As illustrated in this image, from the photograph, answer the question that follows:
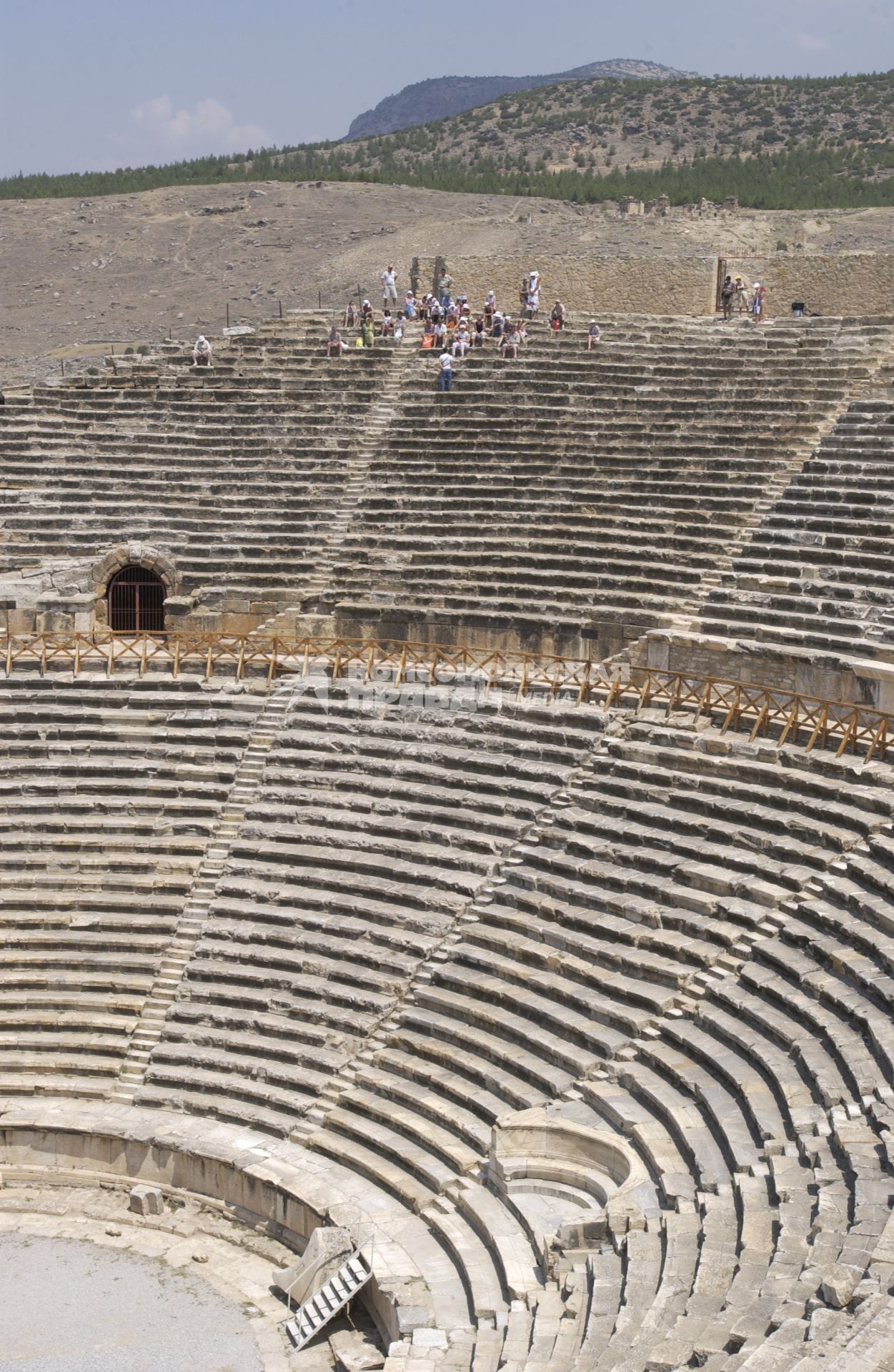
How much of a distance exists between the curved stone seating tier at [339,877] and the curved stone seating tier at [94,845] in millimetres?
690

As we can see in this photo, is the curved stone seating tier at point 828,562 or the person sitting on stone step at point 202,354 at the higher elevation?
the person sitting on stone step at point 202,354

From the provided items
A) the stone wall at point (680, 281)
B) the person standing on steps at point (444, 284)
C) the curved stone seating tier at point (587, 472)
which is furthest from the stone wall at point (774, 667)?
the person standing on steps at point (444, 284)

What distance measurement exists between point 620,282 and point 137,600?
40.6ft

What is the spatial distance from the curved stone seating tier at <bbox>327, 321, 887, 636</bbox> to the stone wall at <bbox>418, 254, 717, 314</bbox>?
311cm

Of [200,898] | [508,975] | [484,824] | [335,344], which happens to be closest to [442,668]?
[484,824]

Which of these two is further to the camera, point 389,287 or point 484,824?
point 389,287

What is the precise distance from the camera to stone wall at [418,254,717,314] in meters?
31.7

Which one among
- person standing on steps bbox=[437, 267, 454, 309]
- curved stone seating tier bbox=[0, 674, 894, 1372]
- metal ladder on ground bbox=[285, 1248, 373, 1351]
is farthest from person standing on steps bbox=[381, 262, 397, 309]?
metal ladder on ground bbox=[285, 1248, 373, 1351]

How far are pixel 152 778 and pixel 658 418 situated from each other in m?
10.6

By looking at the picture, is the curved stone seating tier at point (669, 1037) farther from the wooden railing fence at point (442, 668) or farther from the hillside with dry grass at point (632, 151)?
the hillside with dry grass at point (632, 151)

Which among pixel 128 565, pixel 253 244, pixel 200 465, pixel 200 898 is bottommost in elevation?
pixel 200 898

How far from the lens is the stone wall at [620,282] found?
31.7 meters

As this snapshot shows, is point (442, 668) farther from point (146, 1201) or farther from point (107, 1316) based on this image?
point (107, 1316)

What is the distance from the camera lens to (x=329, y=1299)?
46.6 feet
